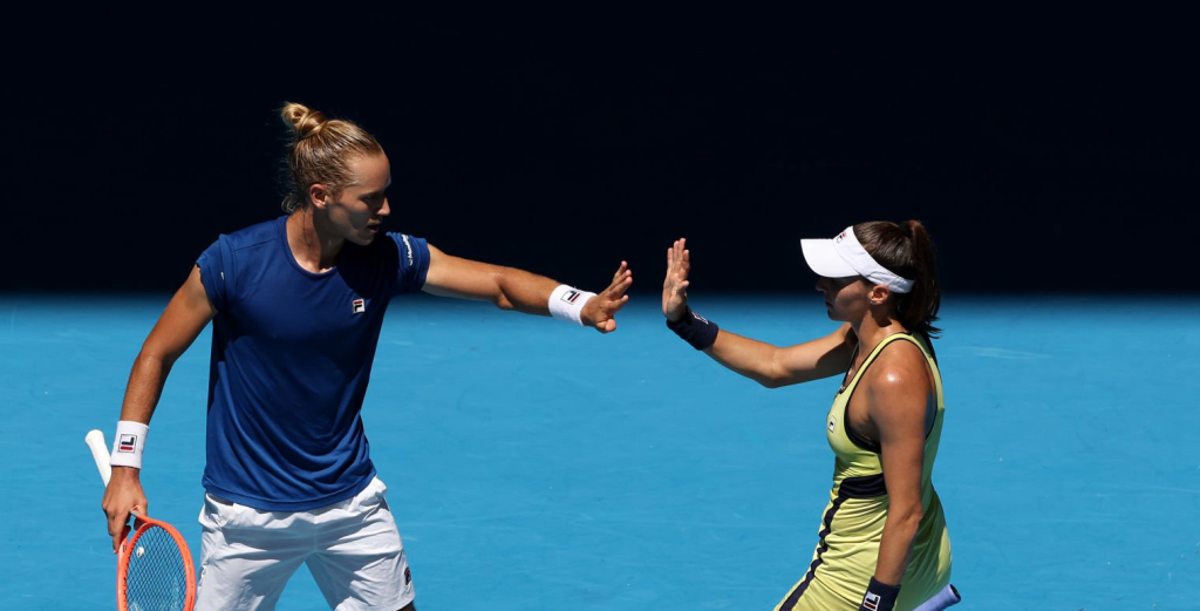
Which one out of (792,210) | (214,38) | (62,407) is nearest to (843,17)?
(792,210)

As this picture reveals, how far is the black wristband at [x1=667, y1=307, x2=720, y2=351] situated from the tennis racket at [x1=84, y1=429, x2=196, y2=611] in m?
1.57

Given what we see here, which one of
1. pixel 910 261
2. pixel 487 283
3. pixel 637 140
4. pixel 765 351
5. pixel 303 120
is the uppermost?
pixel 637 140

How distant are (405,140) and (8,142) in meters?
2.65

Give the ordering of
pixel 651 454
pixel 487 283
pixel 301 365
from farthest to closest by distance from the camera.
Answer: pixel 651 454 → pixel 487 283 → pixel 301 365

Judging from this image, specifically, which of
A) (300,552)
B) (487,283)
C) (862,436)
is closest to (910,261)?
(862,436)

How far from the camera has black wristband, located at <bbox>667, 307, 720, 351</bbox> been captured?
5066mm

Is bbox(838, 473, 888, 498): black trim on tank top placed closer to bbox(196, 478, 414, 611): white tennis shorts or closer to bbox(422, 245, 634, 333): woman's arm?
bbox(422, 245, 634, 333): woman's arm

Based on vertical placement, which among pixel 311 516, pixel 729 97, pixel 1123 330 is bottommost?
pixel 311 516

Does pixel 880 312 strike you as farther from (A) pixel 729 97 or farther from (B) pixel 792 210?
(A) pixel 729 97

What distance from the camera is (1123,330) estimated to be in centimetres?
898

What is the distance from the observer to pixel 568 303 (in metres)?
4.86

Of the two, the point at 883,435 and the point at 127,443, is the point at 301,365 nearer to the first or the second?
the point at 127,443

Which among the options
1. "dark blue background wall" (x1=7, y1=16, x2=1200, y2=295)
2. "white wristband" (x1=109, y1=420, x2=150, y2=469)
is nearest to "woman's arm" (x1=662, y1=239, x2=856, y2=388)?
"white wristband" (x1=109, y1=420, x2=150, y2=469)

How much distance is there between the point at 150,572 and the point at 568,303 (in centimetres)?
139
